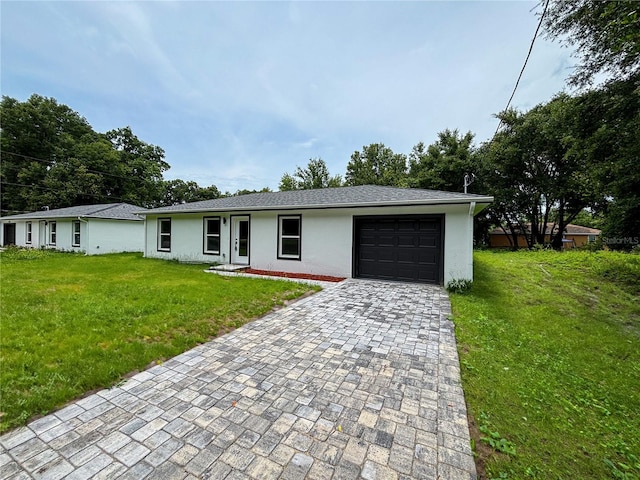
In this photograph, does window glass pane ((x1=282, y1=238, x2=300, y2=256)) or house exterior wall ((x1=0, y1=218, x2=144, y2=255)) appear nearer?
window glass pane ((x1=282, y1=238, x2=300, y2=256))

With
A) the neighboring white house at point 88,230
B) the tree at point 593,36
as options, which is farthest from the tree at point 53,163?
the tree at point 593,36

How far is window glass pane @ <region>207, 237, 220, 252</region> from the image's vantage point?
35.9ft

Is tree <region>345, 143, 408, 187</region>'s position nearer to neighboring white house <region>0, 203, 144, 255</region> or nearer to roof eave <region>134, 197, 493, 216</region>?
neighboring white house <region>0, 203, 144, 255</region>

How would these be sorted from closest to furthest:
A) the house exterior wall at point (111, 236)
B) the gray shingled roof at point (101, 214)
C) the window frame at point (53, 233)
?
1. the house exterior wall at point (111, 236)
2. the gray shingled roof at point (101, 214)
3. the window frame at point (53, 233)

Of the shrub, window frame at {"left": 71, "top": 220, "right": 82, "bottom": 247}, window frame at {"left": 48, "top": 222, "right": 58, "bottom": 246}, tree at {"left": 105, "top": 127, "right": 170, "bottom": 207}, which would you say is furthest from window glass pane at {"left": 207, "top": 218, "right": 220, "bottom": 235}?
tree at {"left": 105, "top": 127, "right": 170, "bottom": 207}

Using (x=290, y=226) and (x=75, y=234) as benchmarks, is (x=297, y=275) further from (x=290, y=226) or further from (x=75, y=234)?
(x=75, y=234)

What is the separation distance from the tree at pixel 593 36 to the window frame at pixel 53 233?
78.1ft

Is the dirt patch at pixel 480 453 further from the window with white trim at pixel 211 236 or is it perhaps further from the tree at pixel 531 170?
the tree at pixel 531 170

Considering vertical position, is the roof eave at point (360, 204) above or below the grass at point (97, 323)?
above

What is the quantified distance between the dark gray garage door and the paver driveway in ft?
14.1

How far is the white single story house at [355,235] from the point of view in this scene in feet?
23.6

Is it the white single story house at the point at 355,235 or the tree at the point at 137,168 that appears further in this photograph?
the tree at the point at 137,168

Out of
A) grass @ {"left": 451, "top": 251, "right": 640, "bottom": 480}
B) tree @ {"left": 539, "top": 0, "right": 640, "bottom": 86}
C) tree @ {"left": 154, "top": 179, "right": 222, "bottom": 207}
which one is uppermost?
tree @ {"left": 154, "top": 179, "right": 222, "bottom": 207}

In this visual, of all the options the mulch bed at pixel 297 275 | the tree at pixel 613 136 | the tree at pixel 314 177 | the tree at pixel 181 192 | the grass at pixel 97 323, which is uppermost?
the tree at pixel 314 177
